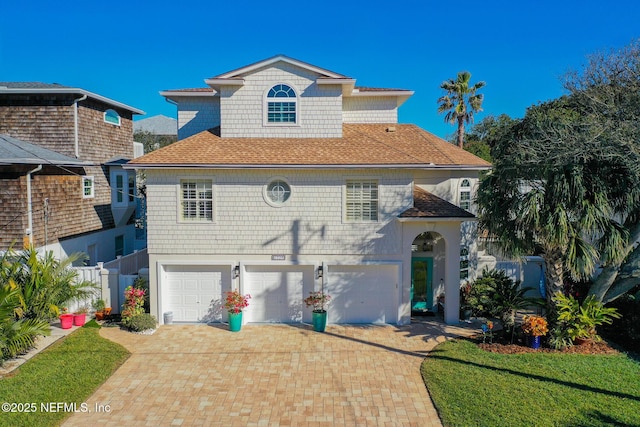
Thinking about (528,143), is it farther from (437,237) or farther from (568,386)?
(568,386)

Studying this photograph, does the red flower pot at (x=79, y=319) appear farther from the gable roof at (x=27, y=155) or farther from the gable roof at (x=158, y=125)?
the gable roof at (x=158, y=125)

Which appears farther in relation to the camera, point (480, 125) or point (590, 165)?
point (480, 125)

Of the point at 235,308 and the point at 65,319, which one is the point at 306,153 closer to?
the point at 235,308

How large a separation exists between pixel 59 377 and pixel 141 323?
3599mm

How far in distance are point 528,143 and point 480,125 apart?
34158 mm

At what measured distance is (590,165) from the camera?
38.5ft

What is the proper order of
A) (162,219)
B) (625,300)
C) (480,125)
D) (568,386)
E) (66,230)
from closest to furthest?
(568,386)
(625,300)
(162,219)
(66,230)
(480,125)

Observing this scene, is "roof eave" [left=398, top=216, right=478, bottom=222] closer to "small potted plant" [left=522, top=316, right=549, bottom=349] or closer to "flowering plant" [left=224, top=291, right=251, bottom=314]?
"small potted plant" [left=522, top=316, right=549, bottom=349]

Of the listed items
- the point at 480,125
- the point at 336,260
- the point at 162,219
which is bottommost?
the point at 336,260

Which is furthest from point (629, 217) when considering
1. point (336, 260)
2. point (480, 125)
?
point (480, 125)

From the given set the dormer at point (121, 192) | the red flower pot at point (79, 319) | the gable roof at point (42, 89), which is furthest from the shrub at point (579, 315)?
the gable roof at point (42, 89)

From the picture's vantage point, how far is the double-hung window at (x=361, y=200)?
14.8 metres

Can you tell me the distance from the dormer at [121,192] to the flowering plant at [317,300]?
11.7 metres

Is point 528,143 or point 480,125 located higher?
point 480,125
